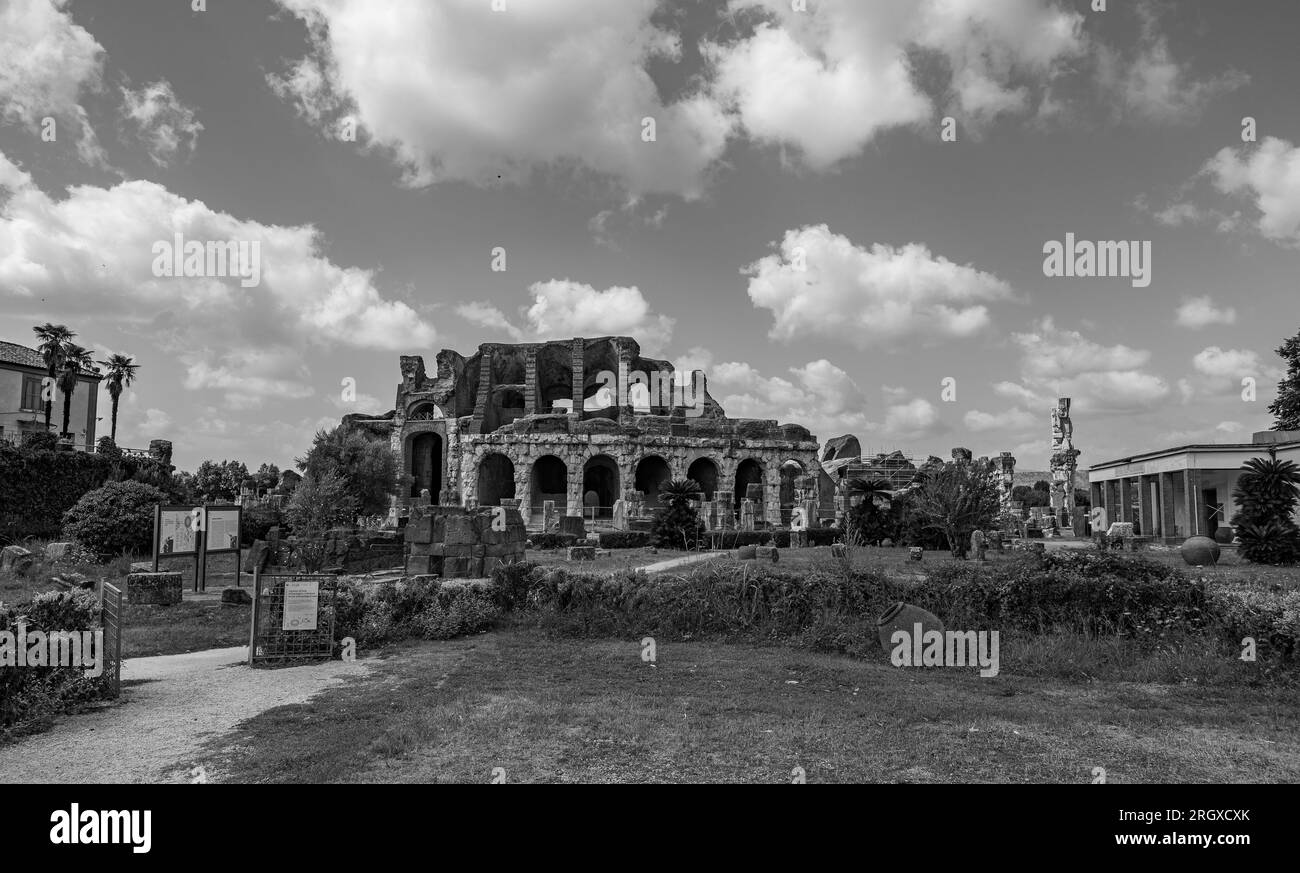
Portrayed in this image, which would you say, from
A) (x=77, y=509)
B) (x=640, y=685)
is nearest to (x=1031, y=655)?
(x=640, y=685)

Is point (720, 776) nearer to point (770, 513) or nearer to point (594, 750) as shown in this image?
point (594, 750)

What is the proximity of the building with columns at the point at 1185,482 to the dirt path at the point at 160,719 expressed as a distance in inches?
1079

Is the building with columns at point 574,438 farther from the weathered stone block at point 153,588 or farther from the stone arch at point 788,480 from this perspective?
the weathered stone block at point 153,588

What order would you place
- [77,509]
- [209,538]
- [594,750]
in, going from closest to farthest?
[594,750]
[209,538]
[77,509]

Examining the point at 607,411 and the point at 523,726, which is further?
the point at 607,411

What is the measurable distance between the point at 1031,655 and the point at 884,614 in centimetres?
194

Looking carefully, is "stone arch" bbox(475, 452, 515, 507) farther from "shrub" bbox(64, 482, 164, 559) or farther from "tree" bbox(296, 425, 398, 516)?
"shrub" bbox(64, 482, 164, 559)

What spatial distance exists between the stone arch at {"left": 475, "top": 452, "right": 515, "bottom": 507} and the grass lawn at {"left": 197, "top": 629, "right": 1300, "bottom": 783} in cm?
3536

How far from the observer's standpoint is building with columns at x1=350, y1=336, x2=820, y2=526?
43.1 meters

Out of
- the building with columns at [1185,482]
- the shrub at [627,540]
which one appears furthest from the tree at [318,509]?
the building with columns at [1185,482]

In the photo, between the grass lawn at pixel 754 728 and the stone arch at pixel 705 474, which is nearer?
the grass lawn at pixel 754 728

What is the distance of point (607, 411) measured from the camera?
54562 mm

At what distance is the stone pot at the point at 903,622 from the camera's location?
1062cm

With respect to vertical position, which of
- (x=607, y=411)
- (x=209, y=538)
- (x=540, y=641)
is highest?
(x=607, y=411)
